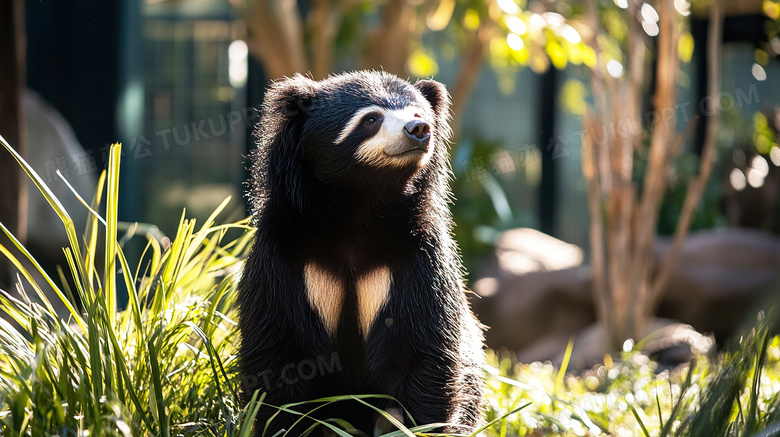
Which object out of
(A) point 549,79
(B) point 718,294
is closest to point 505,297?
(B) point 718,294

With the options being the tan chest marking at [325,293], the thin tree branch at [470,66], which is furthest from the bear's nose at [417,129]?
the thin tree branch at [470,66]

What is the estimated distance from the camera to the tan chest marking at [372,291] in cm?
255

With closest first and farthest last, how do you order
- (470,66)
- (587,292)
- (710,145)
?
(710,145), (470,66), (587,292)

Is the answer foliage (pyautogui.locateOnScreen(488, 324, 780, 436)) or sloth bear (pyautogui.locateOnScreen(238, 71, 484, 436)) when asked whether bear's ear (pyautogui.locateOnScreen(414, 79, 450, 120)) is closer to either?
sloth bear (pyautogui.locateOnScreen(238, 71, 484, 436))

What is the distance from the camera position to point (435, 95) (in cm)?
291

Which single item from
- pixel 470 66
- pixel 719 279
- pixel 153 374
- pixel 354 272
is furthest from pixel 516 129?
pixel 153 374

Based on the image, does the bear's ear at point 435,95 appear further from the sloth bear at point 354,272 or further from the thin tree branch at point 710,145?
the thin tree branch at point 710,145

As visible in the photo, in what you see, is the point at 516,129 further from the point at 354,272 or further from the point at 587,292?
the point at 354,272

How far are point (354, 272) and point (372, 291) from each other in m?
0.09

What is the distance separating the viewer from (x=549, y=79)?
945cm

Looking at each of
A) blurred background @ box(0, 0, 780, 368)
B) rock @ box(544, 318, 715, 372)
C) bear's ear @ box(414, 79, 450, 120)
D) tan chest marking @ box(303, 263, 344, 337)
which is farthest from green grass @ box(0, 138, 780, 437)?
blurred background @ box(0, 0, 780, 368)

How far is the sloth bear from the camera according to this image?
2479mm

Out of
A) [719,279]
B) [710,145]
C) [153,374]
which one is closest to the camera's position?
[153,374]

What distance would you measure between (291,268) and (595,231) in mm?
3450
